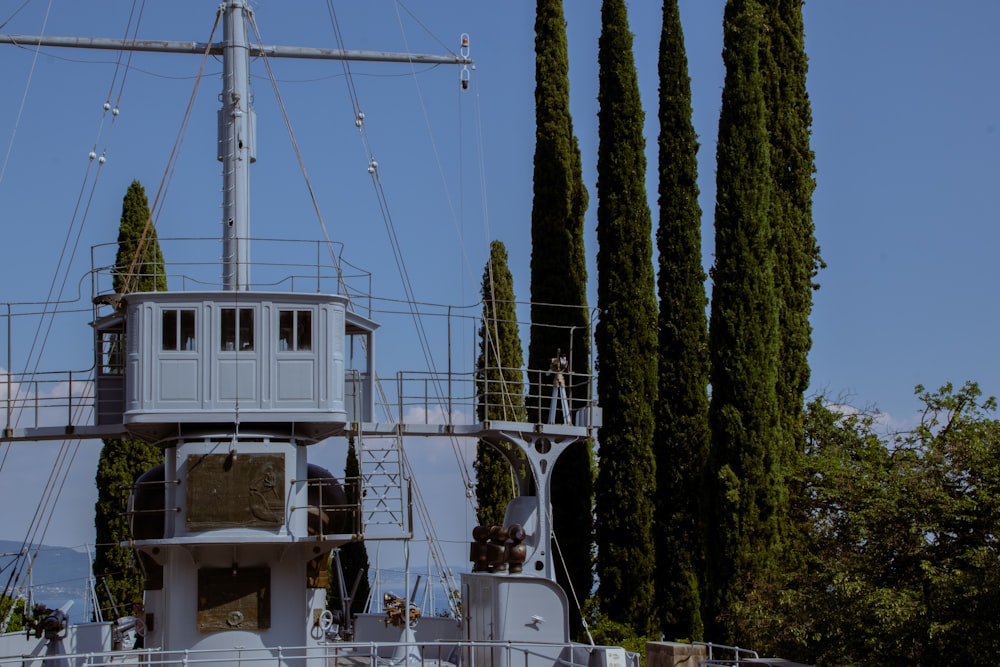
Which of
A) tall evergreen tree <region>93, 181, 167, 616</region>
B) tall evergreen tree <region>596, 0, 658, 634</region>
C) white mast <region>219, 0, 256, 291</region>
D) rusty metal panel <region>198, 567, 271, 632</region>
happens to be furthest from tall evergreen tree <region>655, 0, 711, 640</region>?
tall evergreen tree <region>93, 181, 167, 616</region>

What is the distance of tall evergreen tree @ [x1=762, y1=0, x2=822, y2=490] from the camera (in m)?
35.7

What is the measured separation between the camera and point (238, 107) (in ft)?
85.9

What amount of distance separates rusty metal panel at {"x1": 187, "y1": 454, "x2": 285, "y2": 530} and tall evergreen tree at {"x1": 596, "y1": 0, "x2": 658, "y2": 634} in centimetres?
1400

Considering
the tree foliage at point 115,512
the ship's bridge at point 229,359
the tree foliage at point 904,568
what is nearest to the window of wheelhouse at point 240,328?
the ship's bridge at point 229,359

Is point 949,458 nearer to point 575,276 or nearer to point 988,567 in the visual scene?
point 988,567

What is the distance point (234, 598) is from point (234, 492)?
6.46 feet

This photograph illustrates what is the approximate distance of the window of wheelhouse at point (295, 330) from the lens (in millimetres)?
24203

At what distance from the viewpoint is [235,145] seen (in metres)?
26.0

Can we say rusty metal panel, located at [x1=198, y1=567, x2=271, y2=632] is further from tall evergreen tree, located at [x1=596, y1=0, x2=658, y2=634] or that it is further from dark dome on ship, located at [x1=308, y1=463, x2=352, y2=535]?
tall evergreen tree, located at [x1=596, y1=0, x2=658, y2=634]

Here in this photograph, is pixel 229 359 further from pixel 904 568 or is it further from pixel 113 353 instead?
pixel 904 568

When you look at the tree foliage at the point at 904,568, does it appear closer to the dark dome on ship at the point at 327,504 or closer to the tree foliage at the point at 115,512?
the dark dome on ship at the point at 327,504

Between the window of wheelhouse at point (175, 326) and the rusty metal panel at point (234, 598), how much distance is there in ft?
12.5

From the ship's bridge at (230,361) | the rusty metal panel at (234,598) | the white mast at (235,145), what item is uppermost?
the white mast at (235,145)

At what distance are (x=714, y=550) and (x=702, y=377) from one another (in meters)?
5.72
